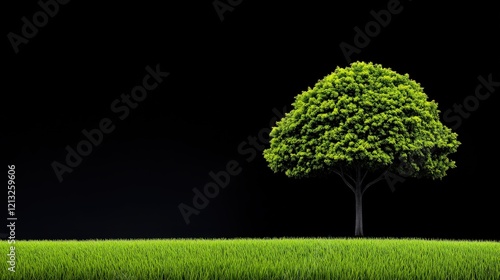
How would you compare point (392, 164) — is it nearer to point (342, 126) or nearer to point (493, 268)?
point (342, 126)

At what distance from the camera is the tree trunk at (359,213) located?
2256 centimetres

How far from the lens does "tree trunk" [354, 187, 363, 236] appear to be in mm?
22562

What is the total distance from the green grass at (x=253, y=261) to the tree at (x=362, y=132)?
6162 mm

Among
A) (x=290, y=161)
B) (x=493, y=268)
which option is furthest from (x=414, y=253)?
(x=290, y=161)

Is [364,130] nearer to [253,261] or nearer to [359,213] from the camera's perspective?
[359,213]

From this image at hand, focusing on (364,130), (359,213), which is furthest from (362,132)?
(359,213)

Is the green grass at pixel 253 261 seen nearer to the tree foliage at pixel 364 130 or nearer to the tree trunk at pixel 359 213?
the tree trunk at pixel 359 213

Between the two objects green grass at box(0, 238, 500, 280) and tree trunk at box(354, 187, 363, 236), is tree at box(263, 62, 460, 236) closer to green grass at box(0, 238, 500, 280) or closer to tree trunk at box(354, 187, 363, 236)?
tree trunk at box(354, 187, 363, 236)

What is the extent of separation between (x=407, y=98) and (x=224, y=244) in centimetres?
1085

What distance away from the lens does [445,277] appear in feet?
37.3

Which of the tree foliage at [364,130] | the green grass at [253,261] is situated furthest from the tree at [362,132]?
the green grass at [253,261]

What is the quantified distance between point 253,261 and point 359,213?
36.6 ft

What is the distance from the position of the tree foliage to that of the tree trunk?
1035 millimetres

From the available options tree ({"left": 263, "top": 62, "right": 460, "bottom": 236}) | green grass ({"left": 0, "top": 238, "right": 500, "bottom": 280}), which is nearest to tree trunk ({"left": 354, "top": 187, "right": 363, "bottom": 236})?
tree ({"left": 263, "top": 62, "right": 460, "bottom": 236})
